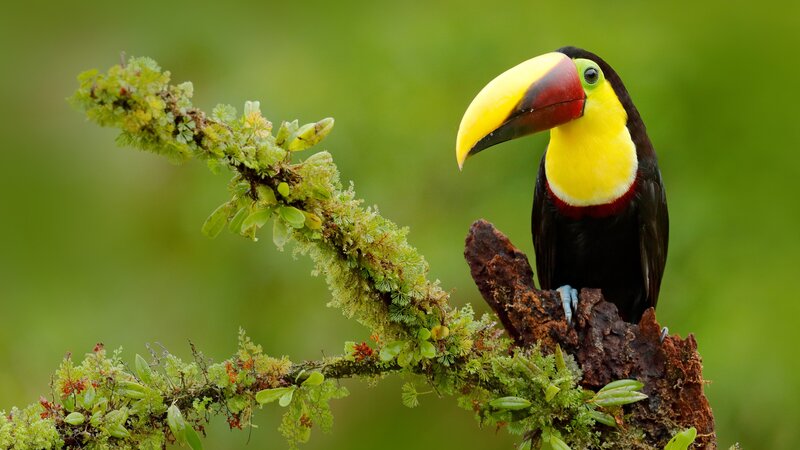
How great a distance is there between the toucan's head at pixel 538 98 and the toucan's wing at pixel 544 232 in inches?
11.1

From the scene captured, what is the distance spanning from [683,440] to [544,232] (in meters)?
0.99

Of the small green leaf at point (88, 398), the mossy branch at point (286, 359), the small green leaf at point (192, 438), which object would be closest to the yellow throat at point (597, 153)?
the mossy branch at point (286, 359)

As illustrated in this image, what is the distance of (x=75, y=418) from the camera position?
5.65ft

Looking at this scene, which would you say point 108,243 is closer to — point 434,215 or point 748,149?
point 434,215

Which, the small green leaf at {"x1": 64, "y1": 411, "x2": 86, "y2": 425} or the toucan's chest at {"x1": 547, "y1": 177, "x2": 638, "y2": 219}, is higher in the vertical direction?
the toucan's chest at {"x1": 547, "y1": 177, "x2": 638, "y2": 219}

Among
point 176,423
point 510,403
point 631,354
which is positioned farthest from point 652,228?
point 176,423

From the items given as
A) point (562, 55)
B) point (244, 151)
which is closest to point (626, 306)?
point (562, 55)

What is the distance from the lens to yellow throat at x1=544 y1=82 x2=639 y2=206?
2529 millimetres

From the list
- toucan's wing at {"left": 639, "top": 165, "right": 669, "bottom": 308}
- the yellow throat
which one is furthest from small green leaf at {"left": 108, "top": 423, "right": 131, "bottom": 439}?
toucan's wing at {"left": 639, "top": 165, "right": 669, "bottom": 308}

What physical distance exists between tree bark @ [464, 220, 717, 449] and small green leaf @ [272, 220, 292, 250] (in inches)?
22.4

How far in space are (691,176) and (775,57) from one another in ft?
2.28

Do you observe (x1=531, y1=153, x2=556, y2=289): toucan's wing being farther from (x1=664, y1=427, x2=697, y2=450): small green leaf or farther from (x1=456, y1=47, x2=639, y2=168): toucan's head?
(x1=664, y1=427, x2=697, y2=450): small green leaf

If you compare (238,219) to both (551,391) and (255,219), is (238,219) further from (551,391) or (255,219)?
(551,391)

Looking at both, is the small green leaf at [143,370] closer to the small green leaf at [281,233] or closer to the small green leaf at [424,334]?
the small green leaf at [281,233]
